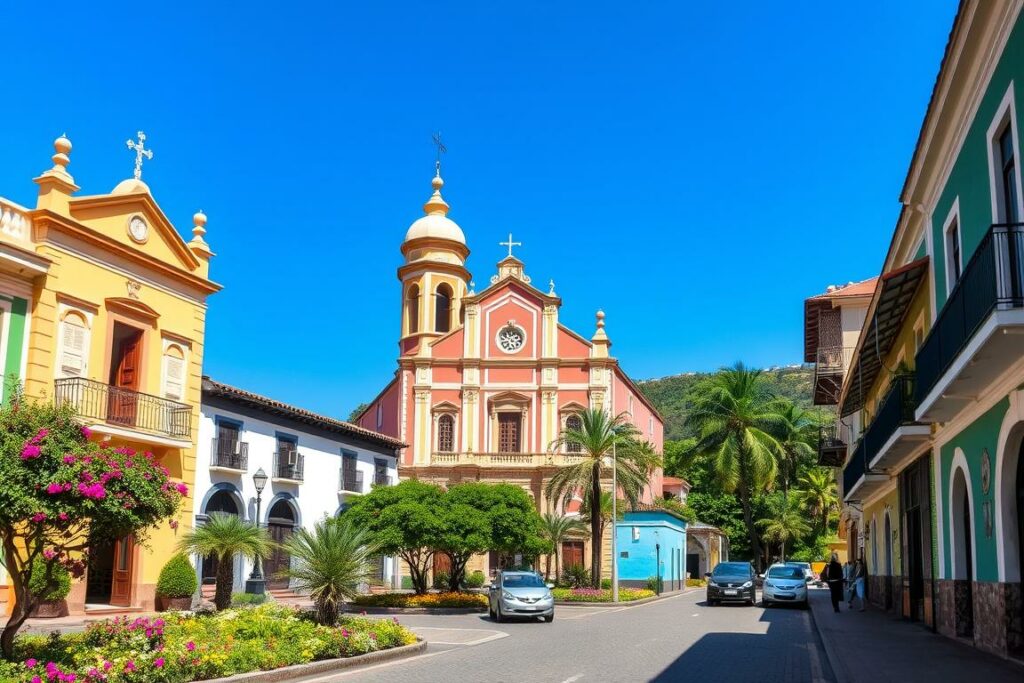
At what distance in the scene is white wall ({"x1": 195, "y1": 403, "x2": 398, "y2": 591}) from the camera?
3005 cm

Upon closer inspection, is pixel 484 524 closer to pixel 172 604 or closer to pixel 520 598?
pixel 520 598

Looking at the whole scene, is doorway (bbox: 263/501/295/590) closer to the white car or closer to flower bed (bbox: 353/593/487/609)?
flower bed (bbox: 353/593/487/609)

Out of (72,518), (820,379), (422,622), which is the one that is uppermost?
(820,379)

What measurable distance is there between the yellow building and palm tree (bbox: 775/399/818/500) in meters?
46.2

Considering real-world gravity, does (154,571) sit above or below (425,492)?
below

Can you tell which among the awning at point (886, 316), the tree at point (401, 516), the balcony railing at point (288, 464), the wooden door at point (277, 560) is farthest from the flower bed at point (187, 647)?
the balcony railing at point (288, 464)

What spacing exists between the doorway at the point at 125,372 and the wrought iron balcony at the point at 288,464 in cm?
977

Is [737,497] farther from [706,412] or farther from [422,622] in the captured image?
[422,622]

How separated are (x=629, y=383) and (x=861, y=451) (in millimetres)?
28466

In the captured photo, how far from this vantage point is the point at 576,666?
48.6 ft

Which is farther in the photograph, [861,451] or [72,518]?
[861,451]

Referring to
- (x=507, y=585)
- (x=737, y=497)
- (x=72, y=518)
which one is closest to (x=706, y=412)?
(x=737, y=497)

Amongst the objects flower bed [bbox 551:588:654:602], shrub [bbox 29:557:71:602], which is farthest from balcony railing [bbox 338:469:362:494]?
shrub [bbox 29:557:71:602]

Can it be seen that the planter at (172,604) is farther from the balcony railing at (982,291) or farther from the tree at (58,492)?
the balcony railing at (982,291)
